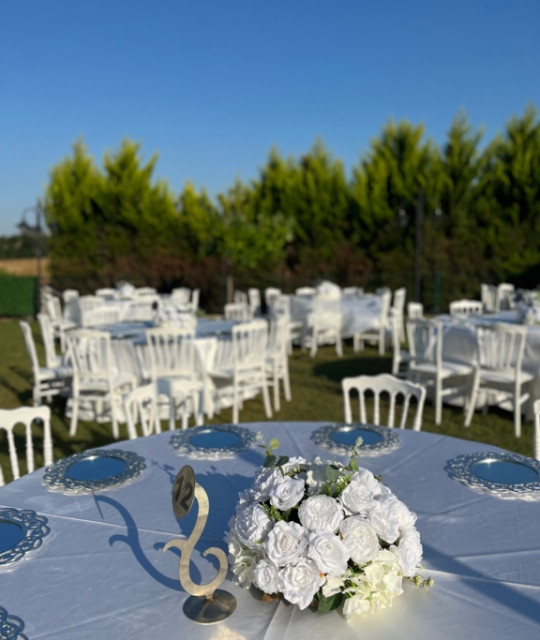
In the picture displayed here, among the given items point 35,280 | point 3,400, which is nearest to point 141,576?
point 3,400

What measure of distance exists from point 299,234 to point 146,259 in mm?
4405

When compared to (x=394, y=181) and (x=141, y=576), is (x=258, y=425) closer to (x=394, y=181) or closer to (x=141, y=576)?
(x=141, y=576)

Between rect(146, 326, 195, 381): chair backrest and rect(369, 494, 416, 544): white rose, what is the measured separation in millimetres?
4399

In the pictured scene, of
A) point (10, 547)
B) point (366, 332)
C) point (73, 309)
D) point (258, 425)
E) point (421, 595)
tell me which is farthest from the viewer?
point (366, 332)

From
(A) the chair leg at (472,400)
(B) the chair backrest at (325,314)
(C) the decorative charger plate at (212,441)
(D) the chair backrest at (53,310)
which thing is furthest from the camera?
(B) the chair backrest at (325,314)

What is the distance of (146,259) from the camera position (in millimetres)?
16719

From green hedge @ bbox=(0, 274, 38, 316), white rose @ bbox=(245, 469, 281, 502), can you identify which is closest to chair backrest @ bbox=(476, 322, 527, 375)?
white rose @ bbox=(245, 469, 281, 502)

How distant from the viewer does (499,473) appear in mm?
2152

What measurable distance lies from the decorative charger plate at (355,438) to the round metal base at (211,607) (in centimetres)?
105

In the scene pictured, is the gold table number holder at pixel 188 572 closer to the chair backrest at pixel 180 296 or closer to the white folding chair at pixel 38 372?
the white folding chair at pixel 38 372

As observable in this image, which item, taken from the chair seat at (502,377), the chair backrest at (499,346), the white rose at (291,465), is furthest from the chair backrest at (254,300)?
the white rose at (291,465)

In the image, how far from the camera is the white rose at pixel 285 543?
128 centimetres

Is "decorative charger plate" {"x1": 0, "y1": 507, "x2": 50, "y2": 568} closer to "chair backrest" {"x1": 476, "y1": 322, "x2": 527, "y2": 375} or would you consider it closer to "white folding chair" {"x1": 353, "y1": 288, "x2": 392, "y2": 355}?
"chair backrest" {"x1": 476, "y1": 322, "x2": 527, "y2": 375}

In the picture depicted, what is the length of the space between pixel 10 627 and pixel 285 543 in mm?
643
